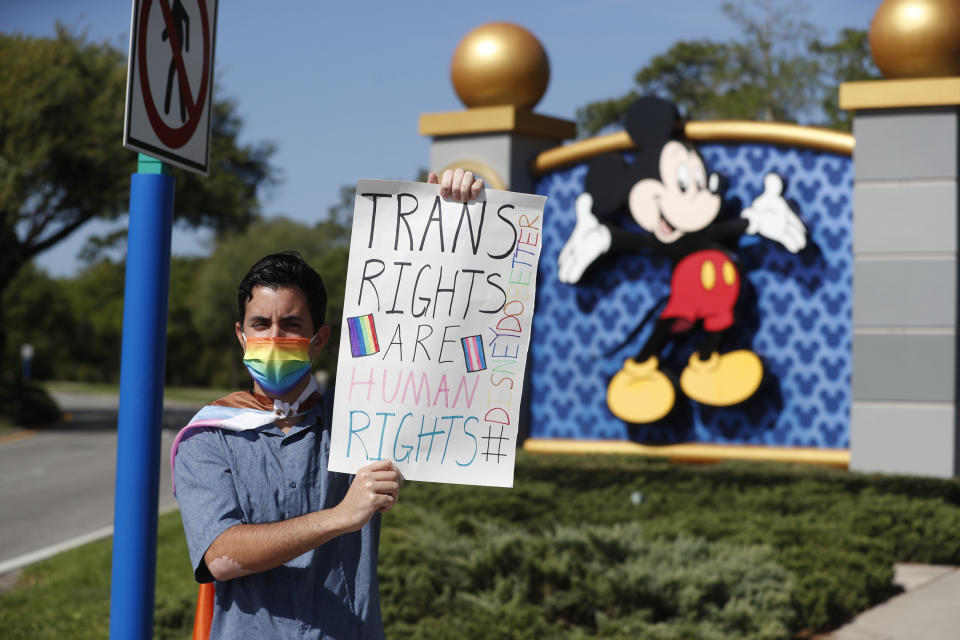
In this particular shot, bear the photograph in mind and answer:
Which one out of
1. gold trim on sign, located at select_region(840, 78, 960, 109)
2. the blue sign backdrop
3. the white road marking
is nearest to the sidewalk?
the blue sign backdrop

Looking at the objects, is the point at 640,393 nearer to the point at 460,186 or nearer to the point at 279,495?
the point at 460,186

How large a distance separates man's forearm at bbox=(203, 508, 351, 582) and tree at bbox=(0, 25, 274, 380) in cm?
2539

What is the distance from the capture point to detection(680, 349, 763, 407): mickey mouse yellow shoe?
13.0 metres

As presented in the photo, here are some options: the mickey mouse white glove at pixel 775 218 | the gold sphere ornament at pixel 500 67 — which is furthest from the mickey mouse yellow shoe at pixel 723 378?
the gold sphere ornament at pixel 500 67

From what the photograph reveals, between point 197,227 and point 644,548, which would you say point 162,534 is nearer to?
point 644,548

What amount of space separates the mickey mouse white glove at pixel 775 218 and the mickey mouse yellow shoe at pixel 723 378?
138cm

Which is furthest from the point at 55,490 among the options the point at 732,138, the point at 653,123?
the point at 732,138

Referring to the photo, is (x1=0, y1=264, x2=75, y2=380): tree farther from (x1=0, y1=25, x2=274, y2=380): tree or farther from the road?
the road

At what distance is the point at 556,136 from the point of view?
15.2 metres

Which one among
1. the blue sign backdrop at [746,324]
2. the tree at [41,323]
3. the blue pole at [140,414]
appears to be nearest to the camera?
the blue pole at [140,414]

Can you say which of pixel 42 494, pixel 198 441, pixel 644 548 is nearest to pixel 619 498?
pixel 644 548

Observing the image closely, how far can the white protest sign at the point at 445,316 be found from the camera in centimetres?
284

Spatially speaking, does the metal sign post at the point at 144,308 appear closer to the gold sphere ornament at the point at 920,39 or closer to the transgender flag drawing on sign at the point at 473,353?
the transgender flag drawing on sign at the point at 473,353

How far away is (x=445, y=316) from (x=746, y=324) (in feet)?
35.4
